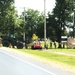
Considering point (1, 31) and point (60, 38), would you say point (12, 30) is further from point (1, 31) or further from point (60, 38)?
point (60, 38)

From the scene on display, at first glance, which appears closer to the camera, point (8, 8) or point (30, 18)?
point (8, 8)

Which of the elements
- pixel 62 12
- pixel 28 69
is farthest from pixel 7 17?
pixel 28 69

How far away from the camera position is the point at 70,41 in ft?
259

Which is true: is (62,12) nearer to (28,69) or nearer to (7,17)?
(7,17)

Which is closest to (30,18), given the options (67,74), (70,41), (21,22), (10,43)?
(21,22)

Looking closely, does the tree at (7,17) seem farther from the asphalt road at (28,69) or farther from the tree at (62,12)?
the asphalt road at (28,69)

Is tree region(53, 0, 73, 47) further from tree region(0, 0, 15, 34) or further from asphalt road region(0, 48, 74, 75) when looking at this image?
asphalt road region(0, 48, 74, 75)

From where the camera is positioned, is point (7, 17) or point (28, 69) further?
point (7, 17)

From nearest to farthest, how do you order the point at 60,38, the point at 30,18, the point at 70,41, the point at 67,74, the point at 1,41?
the point at 67,74 < the point at 1,41 < the point at 70,41 < the point at 60,38 < the point at 30,18

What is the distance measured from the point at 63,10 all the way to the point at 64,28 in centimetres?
404

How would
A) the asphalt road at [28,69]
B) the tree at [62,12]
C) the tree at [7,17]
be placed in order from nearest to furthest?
the asphalt road at [28,69]
the tree at [62,12]
the tree at [7,17]

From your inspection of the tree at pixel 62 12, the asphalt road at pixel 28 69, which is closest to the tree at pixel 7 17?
the tree at pixel 62 12

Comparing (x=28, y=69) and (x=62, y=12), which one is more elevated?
(x=62, y=12)

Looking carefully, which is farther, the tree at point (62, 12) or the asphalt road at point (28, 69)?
the tree at point (62, 12)
